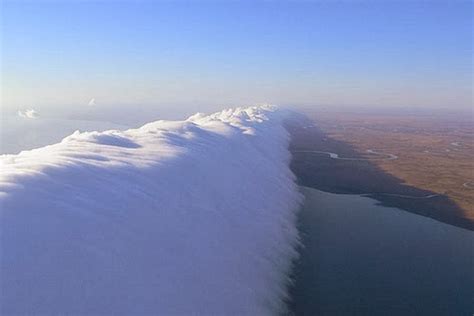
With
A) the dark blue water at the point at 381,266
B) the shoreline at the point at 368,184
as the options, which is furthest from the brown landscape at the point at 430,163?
the dark blue water at the point at 381,266

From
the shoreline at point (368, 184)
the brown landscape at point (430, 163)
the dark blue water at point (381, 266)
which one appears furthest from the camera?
the brown landscape at point (430, 163)

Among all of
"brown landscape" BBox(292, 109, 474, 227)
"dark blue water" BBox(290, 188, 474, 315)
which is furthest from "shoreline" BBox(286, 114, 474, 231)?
"dark blue water" BBox(290, 188, 474, 315)

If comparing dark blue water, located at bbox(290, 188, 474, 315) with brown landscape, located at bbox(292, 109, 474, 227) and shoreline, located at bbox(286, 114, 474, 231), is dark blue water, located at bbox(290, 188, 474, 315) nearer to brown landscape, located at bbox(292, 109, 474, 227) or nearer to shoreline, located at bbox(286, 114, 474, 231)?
shoreline, located at bbox(286, 114, 474, 231)

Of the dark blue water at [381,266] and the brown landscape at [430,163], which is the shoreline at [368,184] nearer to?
the brown landscape at [430,163]

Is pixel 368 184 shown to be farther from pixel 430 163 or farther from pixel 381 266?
pixel 381 266

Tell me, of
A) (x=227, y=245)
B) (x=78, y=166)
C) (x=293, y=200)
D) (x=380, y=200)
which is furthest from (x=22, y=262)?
(x=380, y=200)

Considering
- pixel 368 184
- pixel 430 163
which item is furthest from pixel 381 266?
pixel 430 163

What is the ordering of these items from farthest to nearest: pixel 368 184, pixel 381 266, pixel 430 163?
1. pixel 430 163
2. pixel 368 184
3. pixel 381 266

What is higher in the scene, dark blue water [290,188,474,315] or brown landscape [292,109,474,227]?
brown landscape [292,109,474,227]
